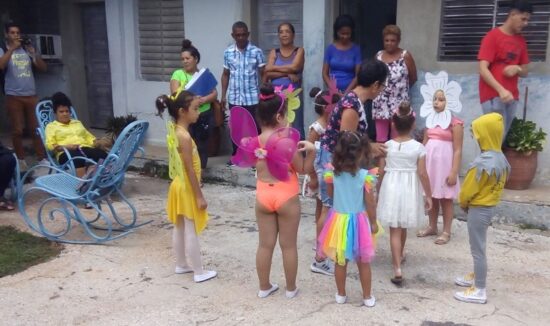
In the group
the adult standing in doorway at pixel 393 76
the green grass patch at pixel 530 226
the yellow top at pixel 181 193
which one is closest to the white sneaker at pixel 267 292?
the yellow top at pixel 181 193

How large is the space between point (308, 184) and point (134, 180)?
3581 mm

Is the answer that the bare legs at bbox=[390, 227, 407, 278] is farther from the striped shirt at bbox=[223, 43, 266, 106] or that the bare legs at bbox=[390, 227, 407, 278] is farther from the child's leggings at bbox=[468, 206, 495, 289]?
the striped shirt at bbox=[223, 43, 266, 106]

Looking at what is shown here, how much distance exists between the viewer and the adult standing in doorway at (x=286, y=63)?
19.6 feet

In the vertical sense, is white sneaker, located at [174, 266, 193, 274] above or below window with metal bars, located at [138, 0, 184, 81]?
below

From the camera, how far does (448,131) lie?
4.34 m

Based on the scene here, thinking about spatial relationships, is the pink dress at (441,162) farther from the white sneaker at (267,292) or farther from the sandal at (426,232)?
the white sneaker at (267,292)

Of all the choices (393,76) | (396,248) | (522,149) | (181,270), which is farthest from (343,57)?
(181,270)

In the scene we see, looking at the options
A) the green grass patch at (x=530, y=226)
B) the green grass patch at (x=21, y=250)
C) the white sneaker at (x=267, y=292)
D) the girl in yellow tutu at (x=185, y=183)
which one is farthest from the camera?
the green grass patch at (x=530, y=226)

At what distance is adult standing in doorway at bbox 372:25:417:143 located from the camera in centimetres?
545

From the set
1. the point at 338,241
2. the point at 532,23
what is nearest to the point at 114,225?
the point at 338,241

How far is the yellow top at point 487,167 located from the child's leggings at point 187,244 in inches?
74.4

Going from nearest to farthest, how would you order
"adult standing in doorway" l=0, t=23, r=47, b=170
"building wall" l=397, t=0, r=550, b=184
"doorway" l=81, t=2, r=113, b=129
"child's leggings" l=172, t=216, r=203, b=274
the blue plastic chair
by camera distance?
"child's leggings" l=172, t=216, r=203, b=274, "building wall" l=397, t=0, r=550, b=184, the blue plastic chair, "adult standing in doorway" l=0, t=23, r=47, b=170, "doorway" l=81, t=2, r=113, b=129

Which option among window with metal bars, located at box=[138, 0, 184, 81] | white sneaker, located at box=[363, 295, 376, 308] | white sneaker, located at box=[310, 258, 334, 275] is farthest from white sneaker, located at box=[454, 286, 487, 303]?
window with metal bars, located at box=[138, 0, 184, 81]

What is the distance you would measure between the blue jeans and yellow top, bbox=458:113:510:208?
1796 mm
